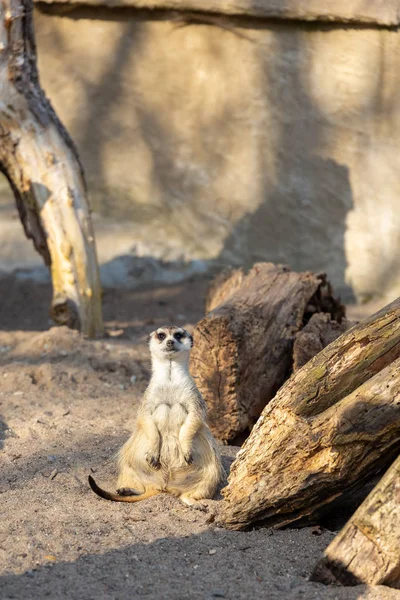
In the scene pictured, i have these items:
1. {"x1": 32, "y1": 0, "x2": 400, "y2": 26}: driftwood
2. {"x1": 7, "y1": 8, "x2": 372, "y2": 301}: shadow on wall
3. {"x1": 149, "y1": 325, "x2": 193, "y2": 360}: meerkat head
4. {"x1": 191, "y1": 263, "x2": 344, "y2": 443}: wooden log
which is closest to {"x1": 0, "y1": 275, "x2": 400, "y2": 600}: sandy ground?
{"x1": 191, "y1": 263, "x2": 344, "y2": 443}: wooden log

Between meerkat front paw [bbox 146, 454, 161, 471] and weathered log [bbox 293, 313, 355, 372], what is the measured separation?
906mm

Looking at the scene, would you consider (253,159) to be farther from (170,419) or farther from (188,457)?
(188,457)

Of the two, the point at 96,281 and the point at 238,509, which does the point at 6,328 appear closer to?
the point at 96,281

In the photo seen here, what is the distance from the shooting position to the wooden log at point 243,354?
4023mm

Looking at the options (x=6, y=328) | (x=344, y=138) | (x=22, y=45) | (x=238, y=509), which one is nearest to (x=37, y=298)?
(x=6, y=328)

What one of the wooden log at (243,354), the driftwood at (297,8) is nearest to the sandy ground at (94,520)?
the wooden log at (243,354)

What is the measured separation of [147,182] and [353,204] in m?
1.78

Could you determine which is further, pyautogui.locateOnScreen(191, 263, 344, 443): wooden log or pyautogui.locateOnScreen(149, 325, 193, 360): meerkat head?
pyautogui.locateOnScreen(191, 263, 344, 443): wooden log

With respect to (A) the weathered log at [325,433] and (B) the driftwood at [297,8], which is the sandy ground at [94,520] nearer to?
(A) the weathered log at [325,433]

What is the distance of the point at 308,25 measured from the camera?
6.48 meters

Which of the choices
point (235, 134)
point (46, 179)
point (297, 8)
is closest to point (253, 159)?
point (235, 134)

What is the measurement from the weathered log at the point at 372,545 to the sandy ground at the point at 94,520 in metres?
0.05

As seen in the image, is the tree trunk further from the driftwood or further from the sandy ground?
the driftwood

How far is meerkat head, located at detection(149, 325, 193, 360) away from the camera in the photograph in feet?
11.5
